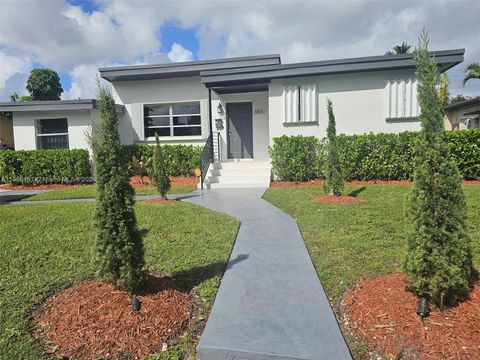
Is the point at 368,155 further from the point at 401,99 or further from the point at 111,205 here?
the point at 111,205

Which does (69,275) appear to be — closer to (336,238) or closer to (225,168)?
(336,238)

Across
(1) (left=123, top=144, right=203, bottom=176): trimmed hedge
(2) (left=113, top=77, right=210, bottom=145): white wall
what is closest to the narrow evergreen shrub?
(1) (left=123, top=144, right=203, bottom=176): trimmed hedge

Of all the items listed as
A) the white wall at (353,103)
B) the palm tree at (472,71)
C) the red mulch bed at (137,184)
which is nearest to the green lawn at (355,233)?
the white wall at (353,103)

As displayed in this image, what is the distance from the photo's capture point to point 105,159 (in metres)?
3.07

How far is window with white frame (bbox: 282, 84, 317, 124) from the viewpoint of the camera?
1139cm

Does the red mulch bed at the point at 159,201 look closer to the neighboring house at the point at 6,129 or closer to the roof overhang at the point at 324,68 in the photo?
the roof overhang at the point at 324,68

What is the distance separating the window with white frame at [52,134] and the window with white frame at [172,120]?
341 centimetres

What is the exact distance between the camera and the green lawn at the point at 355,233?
396 cm

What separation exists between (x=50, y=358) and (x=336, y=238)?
3.97 metres

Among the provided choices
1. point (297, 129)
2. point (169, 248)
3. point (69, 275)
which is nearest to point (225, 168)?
point (297, 129)

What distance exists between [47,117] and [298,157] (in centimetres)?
1053

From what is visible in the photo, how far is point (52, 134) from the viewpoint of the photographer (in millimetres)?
13914

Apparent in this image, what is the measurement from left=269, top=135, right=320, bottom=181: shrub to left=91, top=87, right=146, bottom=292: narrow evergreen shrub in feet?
27.2

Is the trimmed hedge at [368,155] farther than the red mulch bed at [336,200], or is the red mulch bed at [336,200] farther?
the trimmed hedge at [368,155]
